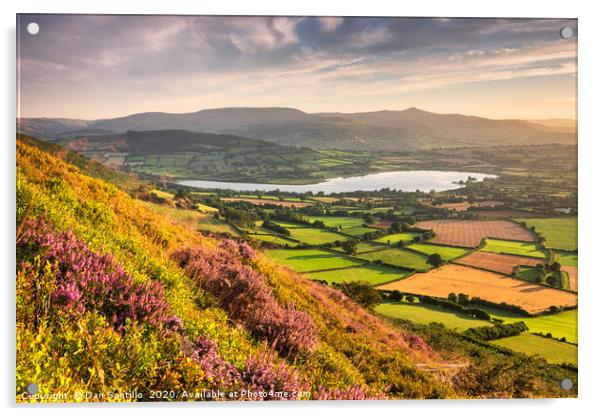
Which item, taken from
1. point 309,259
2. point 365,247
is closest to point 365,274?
point 365,247

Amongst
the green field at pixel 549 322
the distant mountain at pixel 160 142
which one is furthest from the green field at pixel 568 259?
the distant mountain at pixel 160 142

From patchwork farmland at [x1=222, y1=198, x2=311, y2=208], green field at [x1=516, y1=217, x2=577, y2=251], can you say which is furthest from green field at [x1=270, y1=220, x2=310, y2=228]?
green field at [x1=516, y1=217, x2=577, y2=251]

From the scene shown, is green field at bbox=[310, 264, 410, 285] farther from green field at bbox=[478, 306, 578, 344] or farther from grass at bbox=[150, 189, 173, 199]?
grass at bbox=[150, 189, 173, 199]

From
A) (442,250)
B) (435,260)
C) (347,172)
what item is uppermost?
(347,172)

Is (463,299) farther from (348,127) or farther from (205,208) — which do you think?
(205,208)

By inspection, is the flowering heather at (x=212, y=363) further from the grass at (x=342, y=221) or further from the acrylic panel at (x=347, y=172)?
the grass at (x=342, y=221)

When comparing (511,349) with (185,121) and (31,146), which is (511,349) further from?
(31,146)
